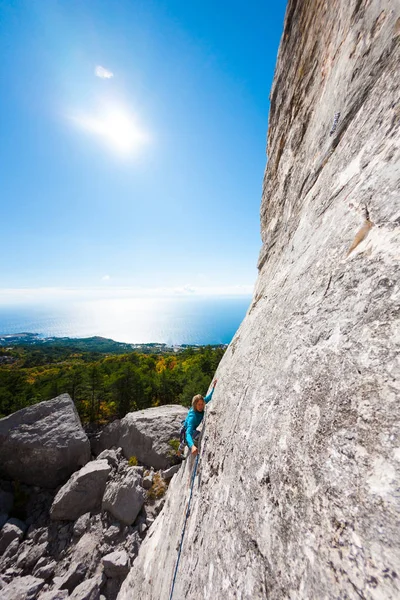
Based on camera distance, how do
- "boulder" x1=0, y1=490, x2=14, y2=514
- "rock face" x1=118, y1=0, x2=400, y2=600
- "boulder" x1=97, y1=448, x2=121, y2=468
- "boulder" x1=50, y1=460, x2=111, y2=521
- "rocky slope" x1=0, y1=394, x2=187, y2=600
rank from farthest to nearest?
"boulder" x1=97, y1=448, x2=121, y2=468
"boulder" x1=0, y1=490, x2=14, y2=514
"boulder" x1=50, y1=460, x2=111, y2=521
"rocky slope" x1=0, y1=394, x2=187, y2=600
"rock face" x1=118, y1=0, x2=400, y2=600

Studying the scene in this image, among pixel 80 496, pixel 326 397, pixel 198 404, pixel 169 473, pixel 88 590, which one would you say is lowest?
pixel 88 590

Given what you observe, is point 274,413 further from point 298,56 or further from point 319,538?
point 298,56

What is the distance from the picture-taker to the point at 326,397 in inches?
89.1

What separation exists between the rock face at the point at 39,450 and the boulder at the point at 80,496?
3222 millimetres

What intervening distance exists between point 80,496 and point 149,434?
4.17m

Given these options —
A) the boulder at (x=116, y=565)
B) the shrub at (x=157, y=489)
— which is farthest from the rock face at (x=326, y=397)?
the shrub at (x=157, y=489)

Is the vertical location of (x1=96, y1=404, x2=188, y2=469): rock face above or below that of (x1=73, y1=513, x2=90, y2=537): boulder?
above

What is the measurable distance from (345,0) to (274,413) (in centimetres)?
880

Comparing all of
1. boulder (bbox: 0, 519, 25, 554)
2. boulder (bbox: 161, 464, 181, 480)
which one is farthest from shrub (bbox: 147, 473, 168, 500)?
boulder (bbox: 0, 519, 25, 554)

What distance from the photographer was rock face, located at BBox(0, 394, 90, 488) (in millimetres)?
14148

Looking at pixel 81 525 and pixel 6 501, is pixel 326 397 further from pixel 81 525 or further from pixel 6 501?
pixel 6 501

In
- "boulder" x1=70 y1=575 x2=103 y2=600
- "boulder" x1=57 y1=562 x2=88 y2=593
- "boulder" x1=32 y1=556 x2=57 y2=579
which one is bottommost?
"boulder" x1=32 y1=556 x2=57 y2=579

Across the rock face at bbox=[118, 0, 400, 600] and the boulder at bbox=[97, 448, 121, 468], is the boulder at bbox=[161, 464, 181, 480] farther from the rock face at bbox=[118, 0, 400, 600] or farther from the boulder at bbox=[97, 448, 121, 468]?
the rock face at bbox=[118, 0, 400, 600]

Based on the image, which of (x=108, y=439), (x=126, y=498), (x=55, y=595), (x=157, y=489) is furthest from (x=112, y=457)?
(x=55, y=595)
